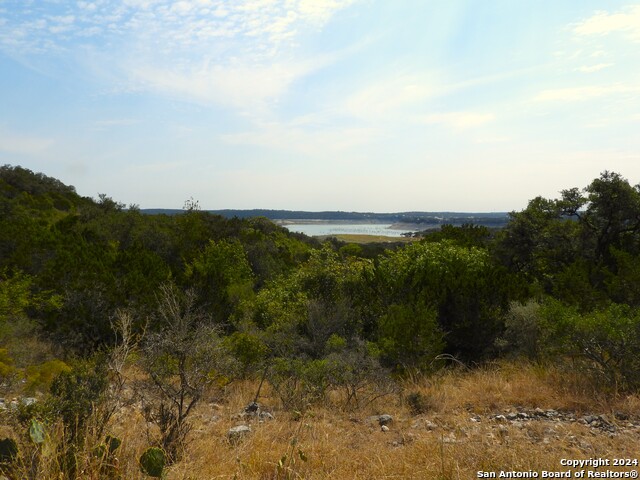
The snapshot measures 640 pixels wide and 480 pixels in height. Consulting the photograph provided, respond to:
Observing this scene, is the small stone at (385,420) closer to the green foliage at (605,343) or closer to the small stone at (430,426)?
the small stone at (430,426)

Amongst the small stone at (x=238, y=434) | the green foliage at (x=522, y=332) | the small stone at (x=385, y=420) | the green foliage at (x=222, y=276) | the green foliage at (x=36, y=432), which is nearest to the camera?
the green foliage at (x=36, y=432)

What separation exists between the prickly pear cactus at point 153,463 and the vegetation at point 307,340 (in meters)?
0.01

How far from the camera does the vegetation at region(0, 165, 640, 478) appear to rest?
3650mm

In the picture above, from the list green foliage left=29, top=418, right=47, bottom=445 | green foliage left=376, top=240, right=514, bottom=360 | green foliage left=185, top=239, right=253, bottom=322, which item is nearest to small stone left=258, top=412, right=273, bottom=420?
green foliage left=29, top=418, right=47, bottom=445

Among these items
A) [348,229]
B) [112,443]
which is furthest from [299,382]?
[348,229]

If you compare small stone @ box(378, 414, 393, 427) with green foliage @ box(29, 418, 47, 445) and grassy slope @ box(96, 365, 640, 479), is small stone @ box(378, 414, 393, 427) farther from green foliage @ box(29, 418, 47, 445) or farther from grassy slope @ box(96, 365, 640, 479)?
green foliage @ box(29, 418, 47, 445)

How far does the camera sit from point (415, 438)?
4.91 meters

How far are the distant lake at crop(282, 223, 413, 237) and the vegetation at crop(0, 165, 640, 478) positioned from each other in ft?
257

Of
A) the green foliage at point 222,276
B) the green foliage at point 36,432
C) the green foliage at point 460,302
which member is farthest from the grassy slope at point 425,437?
the green foliage at point 222,276

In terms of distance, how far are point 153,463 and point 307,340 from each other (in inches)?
359

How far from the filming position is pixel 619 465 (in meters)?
3.66

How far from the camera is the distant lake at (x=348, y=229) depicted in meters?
108

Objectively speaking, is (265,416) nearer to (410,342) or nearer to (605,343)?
(410,342)

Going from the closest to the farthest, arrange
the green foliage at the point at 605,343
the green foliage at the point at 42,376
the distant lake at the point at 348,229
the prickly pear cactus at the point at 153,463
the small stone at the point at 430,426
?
1. the prickly pear cactus at the point at 153,463
2. the small stone at the point at 430,426
3. the green foliage at the point at 42,376
4. the green foliage at the point at 605,343
5. the distant lake at the point at 348,229
